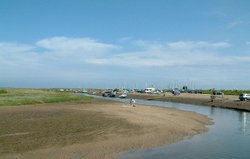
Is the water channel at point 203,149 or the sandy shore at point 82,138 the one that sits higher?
the sandy shore at point 82,138

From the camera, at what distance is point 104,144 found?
20547 millimetres

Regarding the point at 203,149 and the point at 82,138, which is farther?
the point at 82,138

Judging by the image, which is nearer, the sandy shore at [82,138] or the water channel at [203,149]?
the sandy shore at [82,138]

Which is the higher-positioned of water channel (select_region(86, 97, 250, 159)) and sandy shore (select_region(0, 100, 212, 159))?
sandy shore (select_region(0, 100, 212, 159))

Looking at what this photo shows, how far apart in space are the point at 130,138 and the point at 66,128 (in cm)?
580

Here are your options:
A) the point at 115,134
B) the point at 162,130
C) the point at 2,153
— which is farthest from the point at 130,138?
the point at 2,153

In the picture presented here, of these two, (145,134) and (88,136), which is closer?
(88,136)

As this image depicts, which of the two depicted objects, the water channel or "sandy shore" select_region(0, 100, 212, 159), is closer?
"sandy shore" select_region(0, 100, 212, 159)

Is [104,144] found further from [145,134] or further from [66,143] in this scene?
[145,134]

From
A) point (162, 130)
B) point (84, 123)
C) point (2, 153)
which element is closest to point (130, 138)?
point (162, 130)

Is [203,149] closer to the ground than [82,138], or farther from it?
closer to the ground

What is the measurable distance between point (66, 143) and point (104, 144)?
7.87 feet

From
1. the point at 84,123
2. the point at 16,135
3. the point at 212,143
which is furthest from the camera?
the point at 84,123

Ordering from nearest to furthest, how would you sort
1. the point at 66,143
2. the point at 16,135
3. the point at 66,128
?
the point at 66,143, the point at 16,135, the point at 66,128
